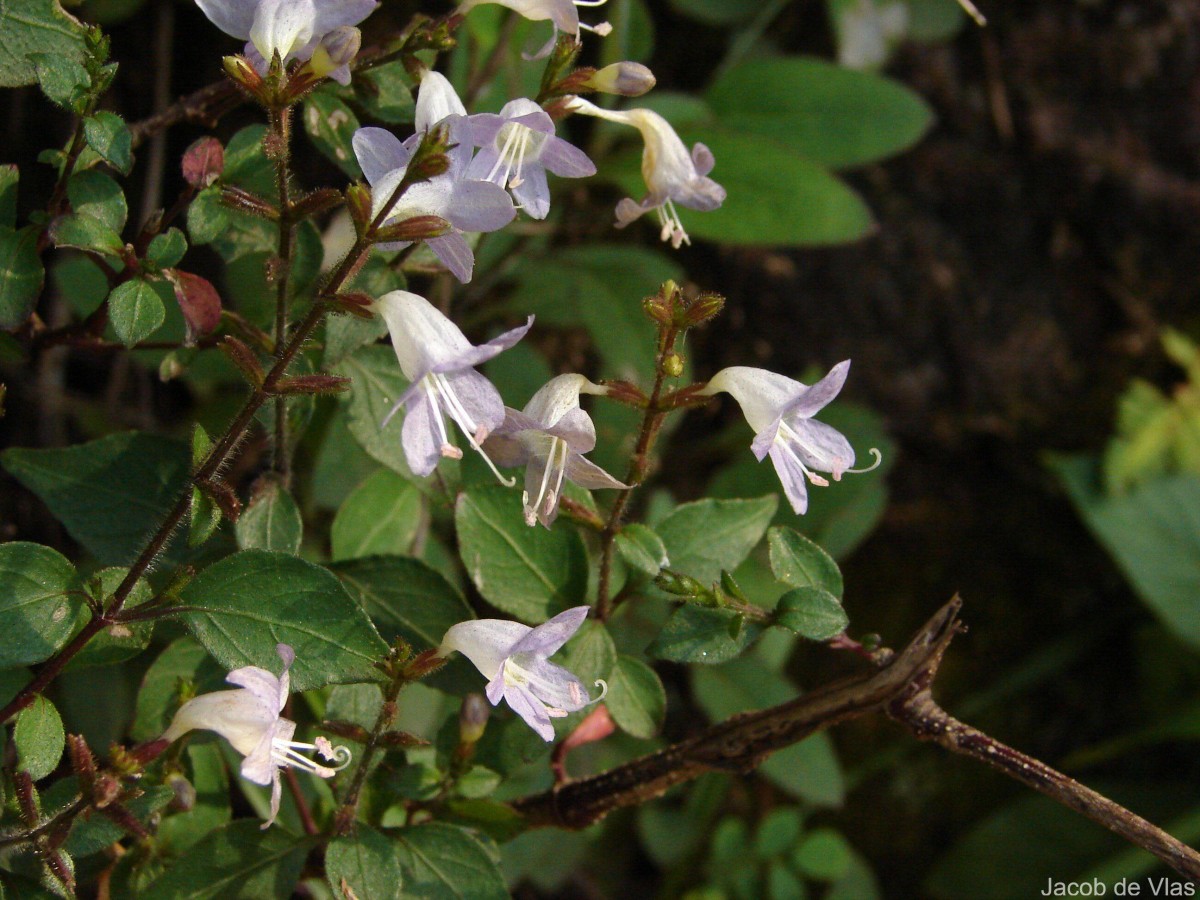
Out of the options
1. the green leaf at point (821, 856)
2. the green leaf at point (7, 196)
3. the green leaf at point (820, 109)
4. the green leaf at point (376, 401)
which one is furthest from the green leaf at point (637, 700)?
the green leaf at point (821, 856)

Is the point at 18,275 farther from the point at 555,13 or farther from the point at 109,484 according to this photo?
the point at 555,13

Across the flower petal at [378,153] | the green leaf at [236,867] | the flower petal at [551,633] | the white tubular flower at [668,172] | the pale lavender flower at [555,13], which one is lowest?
the green leaf at [236,867]

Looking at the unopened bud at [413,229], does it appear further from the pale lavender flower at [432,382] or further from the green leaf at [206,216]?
the green leaf at [206,216]

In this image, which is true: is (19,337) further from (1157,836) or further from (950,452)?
(950,452)

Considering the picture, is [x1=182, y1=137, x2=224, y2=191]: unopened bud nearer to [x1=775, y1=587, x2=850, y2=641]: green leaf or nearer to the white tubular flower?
the white tubular flower

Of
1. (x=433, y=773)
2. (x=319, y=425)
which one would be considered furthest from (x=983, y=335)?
(x=433, y=773)

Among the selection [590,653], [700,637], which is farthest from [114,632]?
[700,637]
